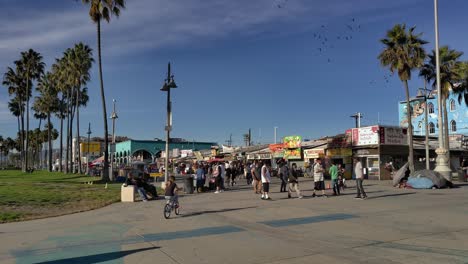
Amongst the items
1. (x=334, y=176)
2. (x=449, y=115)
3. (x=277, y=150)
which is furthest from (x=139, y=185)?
(x=449, y=115)

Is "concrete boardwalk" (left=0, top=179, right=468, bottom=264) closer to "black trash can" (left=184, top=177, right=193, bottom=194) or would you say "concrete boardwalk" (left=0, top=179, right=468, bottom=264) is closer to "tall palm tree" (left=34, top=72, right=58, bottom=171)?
"black trash can" (left=184, top=177, right=193, bottom=194)

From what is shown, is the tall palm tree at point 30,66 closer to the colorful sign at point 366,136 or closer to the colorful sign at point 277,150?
the colorful sign at point 277,150

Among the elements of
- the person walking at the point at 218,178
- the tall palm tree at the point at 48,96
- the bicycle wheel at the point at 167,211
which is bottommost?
the bicycle wheel at the point at 167,211

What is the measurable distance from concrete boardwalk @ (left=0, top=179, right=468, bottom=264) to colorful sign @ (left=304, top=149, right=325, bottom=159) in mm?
23177

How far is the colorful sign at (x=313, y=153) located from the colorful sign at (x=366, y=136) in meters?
3.36

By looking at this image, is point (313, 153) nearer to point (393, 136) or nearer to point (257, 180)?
point (393, 136)

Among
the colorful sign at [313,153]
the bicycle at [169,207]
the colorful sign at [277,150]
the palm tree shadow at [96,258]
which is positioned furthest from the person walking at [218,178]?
the colorful sign at [277,150]

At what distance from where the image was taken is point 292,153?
139 ft

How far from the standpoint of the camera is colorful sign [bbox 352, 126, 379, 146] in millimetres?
34253

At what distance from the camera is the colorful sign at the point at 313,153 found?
1513 inches

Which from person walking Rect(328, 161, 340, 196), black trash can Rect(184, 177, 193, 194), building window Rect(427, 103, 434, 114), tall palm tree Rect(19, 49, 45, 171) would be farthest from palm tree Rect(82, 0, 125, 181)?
building window Rect(427, 103, 434, 114)

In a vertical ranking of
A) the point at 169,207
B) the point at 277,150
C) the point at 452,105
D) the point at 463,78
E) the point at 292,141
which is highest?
the point at 452,105

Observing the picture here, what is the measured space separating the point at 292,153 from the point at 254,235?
108ft

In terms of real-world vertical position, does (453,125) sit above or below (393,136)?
above
